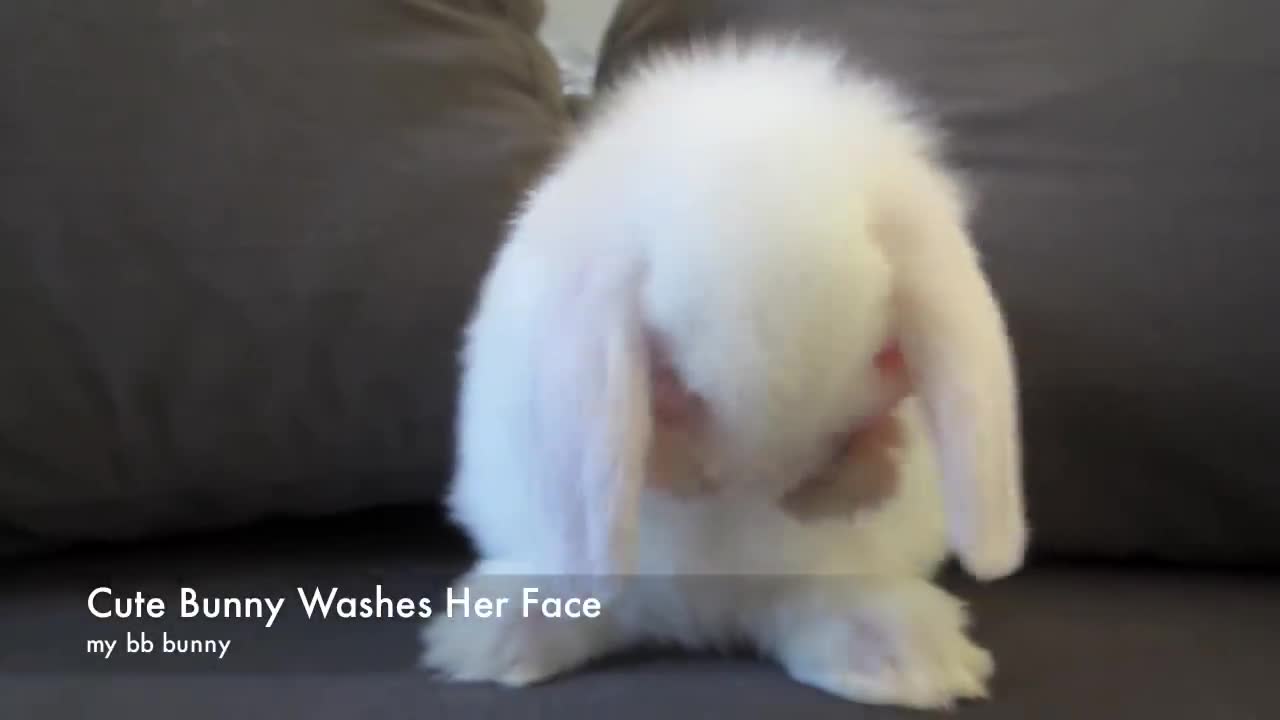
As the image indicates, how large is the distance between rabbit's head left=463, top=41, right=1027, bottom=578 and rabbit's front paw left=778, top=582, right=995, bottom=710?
0.06 metres

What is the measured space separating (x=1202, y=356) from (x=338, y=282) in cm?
48

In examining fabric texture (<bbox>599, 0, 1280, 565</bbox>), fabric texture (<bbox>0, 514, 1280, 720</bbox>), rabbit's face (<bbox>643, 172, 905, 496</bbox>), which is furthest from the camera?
fabric texture (<bbox>599, 0, 1280, 565</bbox>)

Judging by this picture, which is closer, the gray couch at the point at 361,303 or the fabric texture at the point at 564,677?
the fabric texture at the point at 564,677

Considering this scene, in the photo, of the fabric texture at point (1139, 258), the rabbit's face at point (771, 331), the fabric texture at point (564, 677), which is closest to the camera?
the rabbit's face at point (771, 331)

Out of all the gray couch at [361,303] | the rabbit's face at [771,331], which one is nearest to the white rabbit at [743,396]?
the rabbit's face at [771,331]

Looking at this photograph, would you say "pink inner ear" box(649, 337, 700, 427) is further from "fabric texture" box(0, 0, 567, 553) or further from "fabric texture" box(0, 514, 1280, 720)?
"fabric texture" box(0, 0, 567, 553)

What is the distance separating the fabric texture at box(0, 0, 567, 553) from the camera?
2.75ft

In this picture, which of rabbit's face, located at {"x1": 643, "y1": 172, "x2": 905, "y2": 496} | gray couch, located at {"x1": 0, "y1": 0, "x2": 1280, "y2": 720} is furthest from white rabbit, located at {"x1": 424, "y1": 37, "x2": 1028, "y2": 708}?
gray couch, located at {"x1": 0, "y1": 0, "x2": 1280, "y2": 720}

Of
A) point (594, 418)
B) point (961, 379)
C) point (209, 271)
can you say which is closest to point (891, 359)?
point (961, 379)

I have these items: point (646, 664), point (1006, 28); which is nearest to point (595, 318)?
point (646, 664)

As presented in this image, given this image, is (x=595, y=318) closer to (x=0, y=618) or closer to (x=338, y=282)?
(x=338, y=282)

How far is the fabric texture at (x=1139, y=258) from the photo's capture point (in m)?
0.82

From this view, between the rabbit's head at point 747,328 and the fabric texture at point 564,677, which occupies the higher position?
the rabbit's head at point 747,328

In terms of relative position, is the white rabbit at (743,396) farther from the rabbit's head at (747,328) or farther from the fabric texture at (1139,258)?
the fabric texture at (1139,258)
